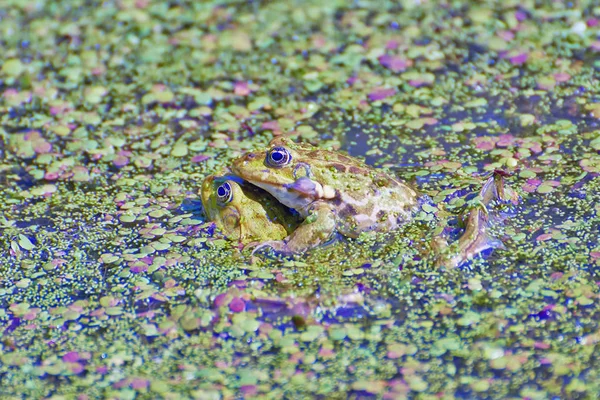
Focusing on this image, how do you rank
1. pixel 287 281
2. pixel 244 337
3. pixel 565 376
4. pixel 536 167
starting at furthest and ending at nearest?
pixel 536 167
pixel 287 281
pixel 244 337
pixel 565 376

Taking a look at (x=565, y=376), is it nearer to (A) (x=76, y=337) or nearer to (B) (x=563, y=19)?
(A) (x=76, y=337)

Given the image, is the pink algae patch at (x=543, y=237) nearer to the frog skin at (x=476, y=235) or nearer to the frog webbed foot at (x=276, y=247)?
the frog skin at (x=476, y=235)

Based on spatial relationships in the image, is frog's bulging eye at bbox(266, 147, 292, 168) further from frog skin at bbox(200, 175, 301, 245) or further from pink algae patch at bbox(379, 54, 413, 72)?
pink algae patch at bbox(379, 54, 413, 72)

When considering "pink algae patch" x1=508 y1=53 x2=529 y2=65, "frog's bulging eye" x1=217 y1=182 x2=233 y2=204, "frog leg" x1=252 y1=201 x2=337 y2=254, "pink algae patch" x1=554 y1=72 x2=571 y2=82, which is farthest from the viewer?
"pink algae patch" x1=508 y1=53 x2=529 y2=65

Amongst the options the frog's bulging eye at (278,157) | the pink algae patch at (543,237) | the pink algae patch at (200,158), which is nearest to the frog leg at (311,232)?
the frog's bulging eye at (278,157)

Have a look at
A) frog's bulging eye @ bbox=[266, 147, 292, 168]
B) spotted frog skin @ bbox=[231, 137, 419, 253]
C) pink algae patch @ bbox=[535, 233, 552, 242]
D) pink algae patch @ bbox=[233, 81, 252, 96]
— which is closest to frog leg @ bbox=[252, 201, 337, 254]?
spotted frog skin @ bbox=[231, 137, 419, 253]

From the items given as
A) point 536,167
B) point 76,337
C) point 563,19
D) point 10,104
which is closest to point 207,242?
point 76,337
